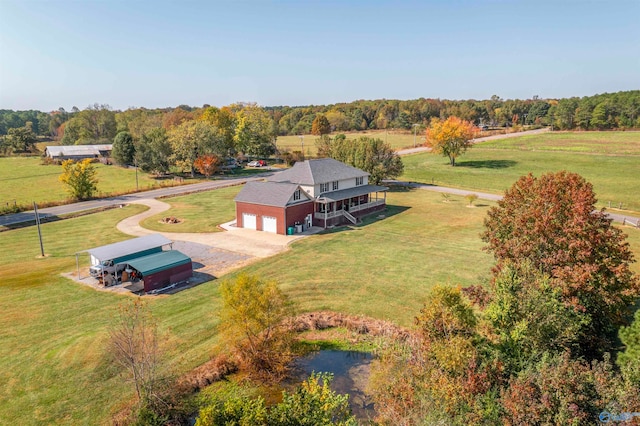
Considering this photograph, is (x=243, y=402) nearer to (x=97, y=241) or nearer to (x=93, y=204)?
(x=97, y=241)

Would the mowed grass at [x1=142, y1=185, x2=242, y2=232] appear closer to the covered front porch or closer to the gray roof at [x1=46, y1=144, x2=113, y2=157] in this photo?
the covered front porch

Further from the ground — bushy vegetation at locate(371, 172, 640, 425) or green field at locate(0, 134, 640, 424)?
bushy vegetation at locate(371, 172, 640, 425)

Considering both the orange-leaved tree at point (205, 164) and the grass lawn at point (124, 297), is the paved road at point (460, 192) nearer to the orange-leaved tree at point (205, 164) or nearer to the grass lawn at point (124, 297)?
the grass lawn at point (124, 297)

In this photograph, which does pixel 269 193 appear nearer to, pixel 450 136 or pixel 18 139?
pixel 450 136

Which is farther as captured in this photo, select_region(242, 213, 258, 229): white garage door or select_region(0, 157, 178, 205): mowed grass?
select_region(0, 157, 178, 205): mowed grass

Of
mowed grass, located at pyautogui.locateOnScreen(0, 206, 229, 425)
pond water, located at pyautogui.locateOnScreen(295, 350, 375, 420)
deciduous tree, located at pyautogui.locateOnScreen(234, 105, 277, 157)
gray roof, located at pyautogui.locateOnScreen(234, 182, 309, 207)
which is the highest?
deciduous tree, located at pyautogui.locateOnScreen(234, 105, 277, 157)

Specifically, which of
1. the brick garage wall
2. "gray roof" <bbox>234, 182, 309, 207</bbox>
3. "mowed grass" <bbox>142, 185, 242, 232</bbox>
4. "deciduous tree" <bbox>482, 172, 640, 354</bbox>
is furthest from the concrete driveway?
"deciduous tree" <bbox>482, 172, 640, 354</bbox>

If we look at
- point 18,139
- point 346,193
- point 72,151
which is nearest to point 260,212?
point 346,193
